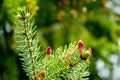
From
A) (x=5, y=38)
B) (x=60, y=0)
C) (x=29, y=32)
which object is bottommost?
(x=29, y=32)

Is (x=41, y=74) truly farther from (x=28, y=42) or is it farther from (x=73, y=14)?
(x=73, y=14)

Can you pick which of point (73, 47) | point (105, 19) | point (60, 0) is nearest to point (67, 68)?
point (73, 47)

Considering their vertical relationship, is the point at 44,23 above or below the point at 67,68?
above

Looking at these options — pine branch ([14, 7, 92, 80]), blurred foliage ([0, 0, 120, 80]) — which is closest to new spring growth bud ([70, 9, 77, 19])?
blurred foliage ([0, 0, 120, 80])

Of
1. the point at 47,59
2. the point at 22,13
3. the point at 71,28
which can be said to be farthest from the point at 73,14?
the point at 22,13

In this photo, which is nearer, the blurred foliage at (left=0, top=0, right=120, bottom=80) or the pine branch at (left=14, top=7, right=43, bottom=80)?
the pine branch at (left=14, top=7, right=43, bottom=80)

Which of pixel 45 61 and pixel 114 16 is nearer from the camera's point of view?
pixel 45 61

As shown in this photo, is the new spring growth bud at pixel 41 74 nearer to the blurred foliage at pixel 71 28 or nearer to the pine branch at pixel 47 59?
the pine branch at pixel 47 59

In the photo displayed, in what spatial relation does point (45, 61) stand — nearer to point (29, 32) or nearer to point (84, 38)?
point (29, 32)

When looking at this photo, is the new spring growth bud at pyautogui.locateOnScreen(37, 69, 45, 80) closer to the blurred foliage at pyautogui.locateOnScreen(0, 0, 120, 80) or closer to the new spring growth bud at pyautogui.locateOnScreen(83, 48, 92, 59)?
the new spring growth bud at pyautogui.locateOnScreen(83, 48, 92, 59)
